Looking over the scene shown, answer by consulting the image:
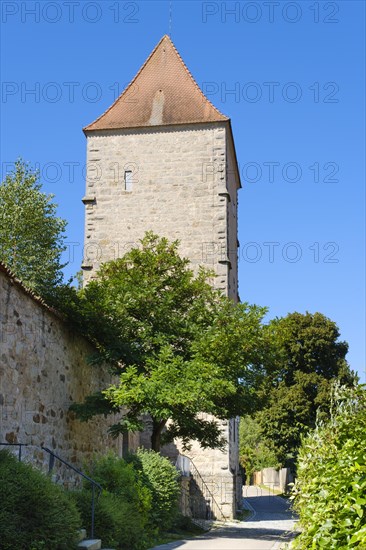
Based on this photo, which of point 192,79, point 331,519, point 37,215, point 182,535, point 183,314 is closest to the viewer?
point 331,519

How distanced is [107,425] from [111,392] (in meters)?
3.53

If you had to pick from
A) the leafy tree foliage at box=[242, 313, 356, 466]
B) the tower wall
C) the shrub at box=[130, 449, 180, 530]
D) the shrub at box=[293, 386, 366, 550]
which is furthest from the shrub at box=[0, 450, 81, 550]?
the leafy tree foliage at box=[242, 313, 356, 466]

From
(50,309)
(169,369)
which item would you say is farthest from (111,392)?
(50,309)

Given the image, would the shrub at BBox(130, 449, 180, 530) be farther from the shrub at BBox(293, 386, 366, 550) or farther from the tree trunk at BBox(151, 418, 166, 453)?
the shrub at BBox(293, 386, 366, 550)

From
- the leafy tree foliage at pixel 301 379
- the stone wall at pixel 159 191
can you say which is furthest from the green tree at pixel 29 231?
the leafy tree foliage at pixel 301 379

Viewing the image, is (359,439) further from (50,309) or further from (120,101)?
(120,101)

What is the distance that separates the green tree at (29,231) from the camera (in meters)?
Answer: 30.7

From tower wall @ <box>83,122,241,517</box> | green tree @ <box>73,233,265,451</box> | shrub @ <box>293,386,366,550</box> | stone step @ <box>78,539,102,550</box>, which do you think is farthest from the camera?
tower wall @ <box>83,122,241,517</box>

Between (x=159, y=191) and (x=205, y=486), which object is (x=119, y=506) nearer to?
(x=205, y=486)

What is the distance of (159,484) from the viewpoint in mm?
15047

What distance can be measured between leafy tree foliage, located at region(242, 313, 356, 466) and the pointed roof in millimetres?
9974

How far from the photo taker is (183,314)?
1725cm

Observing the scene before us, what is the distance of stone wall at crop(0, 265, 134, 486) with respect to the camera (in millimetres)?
11567

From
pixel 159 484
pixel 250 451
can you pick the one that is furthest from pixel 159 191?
pixel 250 451
